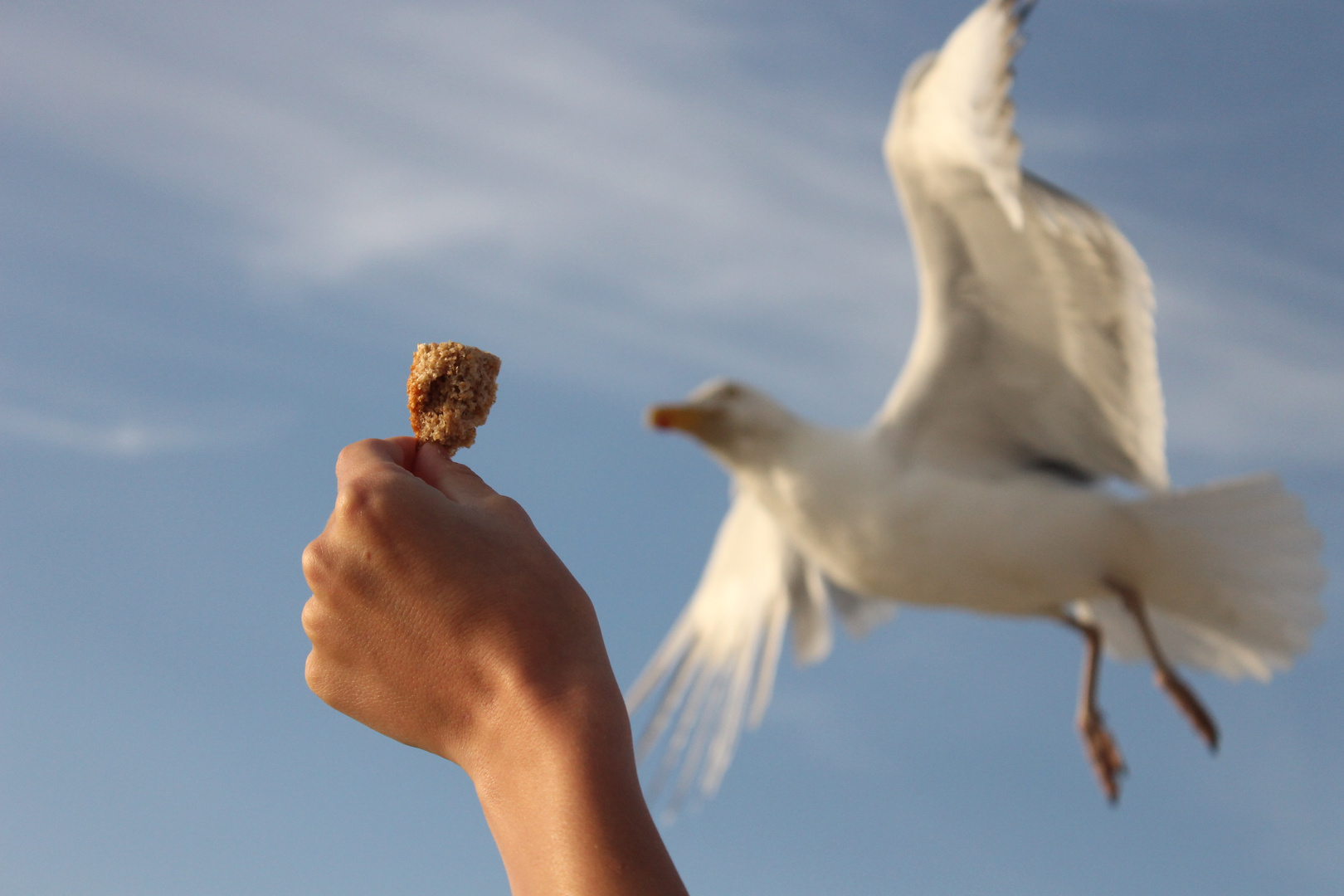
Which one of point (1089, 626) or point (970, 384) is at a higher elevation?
point (970, 384)

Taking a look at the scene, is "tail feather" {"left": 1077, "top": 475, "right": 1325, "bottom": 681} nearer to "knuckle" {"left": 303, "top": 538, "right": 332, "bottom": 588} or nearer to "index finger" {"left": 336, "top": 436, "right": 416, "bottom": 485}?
"index finger" {"left": 336, "top": 436, "right": 416, "bottom": 485}

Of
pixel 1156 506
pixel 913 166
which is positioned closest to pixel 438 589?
pixel 913 166

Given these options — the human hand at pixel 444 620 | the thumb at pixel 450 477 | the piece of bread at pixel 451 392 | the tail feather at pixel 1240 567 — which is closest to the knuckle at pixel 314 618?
the human hand at pixel 444 620

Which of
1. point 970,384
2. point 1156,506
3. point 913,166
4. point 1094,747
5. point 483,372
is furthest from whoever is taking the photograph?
point 1094,747

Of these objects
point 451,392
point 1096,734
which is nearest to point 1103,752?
point 1096,734

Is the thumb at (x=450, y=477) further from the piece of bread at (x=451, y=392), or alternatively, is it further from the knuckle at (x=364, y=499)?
the piece of bread at (x=451, y=392)

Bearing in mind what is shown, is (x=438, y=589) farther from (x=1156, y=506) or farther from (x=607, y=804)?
(x=1156, y=506)

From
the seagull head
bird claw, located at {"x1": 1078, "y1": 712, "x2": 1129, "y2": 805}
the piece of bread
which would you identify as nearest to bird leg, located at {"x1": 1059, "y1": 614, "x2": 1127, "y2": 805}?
bird claw, located at {"x1": 1078, "y1": 712, "x2": 1129, "y2": 805}
